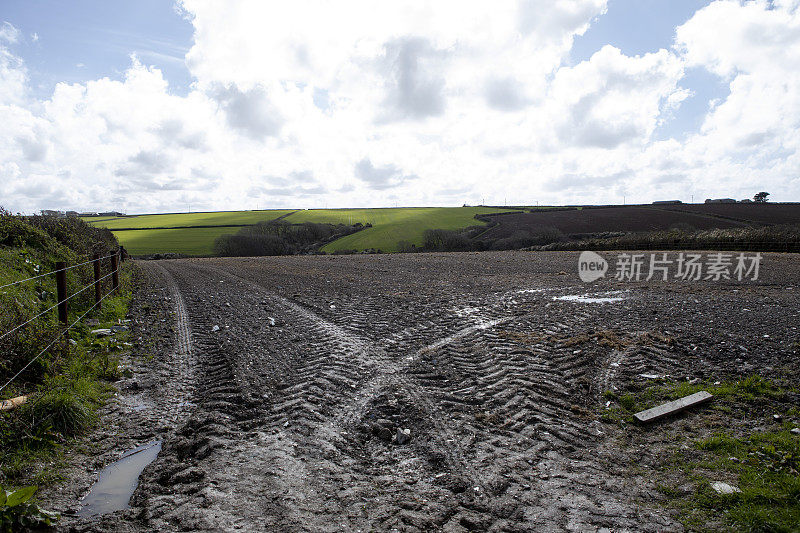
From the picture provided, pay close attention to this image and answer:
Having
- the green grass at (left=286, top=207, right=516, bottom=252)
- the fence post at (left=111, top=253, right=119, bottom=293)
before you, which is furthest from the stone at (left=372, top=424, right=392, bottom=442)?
the green grass at (left=286, top=207, right=516, bottom=252)

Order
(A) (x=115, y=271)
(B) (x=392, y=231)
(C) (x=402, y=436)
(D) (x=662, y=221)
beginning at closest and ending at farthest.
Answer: (C) (x=402, y=436) < (A) (x=115, y=271) < (D) (x=662, y=221) < (B) (x=392, y=231)

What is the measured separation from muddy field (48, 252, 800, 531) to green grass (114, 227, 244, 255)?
171 ft

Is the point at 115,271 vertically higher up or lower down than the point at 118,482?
higher up

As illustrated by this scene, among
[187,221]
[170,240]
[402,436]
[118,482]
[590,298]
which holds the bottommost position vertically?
[118,482]

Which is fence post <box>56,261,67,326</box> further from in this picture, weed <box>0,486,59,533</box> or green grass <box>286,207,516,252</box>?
green grass <box>286,207,516,252</box>

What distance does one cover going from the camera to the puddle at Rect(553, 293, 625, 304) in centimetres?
1139

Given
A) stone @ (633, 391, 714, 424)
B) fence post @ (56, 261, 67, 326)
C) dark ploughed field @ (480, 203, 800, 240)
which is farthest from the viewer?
dark ploughed field @ (480, 203, 800, 240)

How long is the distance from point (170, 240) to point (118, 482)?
73.8 m

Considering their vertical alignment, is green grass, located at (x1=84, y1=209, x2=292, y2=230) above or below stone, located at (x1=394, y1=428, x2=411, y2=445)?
above

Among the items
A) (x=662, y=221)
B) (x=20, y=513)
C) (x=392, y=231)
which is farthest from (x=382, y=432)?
(x=392, y=231)

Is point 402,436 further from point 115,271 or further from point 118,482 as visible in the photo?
point 115,271

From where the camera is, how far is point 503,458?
4.17 meters

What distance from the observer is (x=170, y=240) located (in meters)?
68.8

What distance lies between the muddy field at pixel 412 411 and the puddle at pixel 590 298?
0.65 ft
